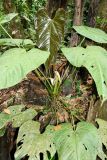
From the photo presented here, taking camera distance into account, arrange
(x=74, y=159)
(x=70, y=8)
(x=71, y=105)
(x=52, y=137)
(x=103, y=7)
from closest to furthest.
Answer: (x=74, y=159)
(x=52, y=137)
(x=71, y=105)
(x=103, y=7)
(x=70, y=8)

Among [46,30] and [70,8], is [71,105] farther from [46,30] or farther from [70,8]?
[70,8]

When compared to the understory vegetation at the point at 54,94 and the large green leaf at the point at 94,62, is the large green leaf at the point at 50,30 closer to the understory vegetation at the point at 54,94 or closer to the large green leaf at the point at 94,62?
the understory vegetation at the point at 54,94

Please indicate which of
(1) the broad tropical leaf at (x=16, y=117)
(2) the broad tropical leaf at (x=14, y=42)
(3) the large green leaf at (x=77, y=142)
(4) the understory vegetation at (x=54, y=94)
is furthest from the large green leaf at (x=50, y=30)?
(3) the large green leaf at (x=77, y=142)

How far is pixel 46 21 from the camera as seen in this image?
234 cm

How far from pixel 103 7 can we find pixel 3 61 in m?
1.33

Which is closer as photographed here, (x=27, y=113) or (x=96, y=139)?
(x=96, y=139)

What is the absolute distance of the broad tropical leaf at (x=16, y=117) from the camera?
7.44 feet

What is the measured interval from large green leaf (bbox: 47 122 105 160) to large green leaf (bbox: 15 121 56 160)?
0.05 m

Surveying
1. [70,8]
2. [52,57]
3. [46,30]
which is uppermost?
[46,30]

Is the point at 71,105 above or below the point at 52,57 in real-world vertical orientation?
below

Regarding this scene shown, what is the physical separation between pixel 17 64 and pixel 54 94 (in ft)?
1.67

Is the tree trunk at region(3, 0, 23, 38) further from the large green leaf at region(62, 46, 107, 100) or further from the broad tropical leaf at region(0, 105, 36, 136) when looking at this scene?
the large green leaf at region(62, 46, 107, 100)

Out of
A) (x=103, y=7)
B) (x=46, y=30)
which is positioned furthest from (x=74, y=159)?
(x=103, y=7)

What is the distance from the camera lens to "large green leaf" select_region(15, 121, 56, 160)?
2043 mm
